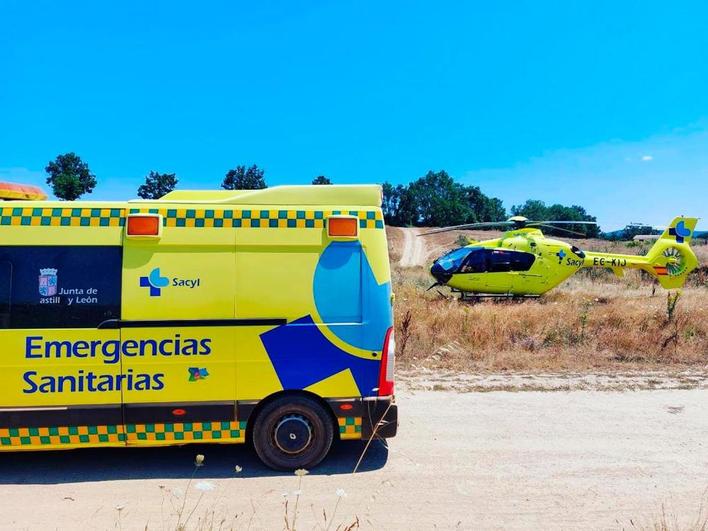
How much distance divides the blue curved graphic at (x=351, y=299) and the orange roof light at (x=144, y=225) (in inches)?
60.0

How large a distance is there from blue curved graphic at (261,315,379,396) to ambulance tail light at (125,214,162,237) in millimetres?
1381

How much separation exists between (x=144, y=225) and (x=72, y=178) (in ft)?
59.2

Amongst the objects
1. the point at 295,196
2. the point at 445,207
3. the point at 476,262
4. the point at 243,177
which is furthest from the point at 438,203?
the point at 295,196

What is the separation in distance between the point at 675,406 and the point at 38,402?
25.0 feet

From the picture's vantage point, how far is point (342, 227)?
4.80 metres

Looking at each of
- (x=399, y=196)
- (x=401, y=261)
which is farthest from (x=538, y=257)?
(x=399, y=196)

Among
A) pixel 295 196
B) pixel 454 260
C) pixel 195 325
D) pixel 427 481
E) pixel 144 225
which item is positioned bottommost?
pixel 427 481

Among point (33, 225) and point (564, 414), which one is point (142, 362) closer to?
point (33, 225)

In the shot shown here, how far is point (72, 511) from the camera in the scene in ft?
13.1

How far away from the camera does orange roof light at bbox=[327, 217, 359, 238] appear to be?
4785 mm

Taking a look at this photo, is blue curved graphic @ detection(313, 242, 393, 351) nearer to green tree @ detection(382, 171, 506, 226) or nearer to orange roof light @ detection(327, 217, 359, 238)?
orange roof light @ detection(327, 217, 359, 238)

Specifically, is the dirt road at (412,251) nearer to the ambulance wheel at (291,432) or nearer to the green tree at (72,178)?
the green tree at (72,178)

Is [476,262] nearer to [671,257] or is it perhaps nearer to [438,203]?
[671,257]

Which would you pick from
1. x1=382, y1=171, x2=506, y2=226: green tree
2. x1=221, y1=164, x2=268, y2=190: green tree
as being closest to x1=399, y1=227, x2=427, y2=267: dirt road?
x1=221, y1=164, x2=268, y2=190: green tree
